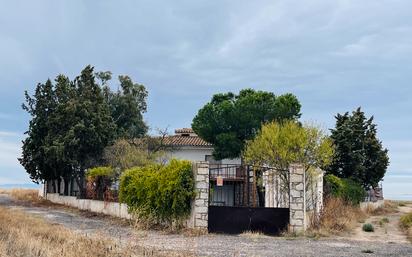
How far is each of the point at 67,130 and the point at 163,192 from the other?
58.7ft

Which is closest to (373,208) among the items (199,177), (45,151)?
(199,177)

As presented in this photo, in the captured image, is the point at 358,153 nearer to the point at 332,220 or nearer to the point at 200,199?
the point at 332,220

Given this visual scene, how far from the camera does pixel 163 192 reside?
53.9ft

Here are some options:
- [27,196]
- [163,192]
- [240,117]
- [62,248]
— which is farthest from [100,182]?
[27,196]

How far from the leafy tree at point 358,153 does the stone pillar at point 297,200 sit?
1703 centimetres

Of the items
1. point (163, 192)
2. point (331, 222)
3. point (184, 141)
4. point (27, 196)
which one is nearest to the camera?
point (163, 192)

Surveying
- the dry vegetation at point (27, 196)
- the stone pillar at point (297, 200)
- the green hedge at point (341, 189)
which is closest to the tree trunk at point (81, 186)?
the dry vegetation at point (27, 196)

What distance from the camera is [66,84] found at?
35.8m

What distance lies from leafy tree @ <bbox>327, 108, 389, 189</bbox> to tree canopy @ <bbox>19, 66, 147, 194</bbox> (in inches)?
650

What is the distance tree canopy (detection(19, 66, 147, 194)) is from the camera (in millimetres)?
31531

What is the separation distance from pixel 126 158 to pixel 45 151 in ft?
19.3

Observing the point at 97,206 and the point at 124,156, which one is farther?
the point at 124,156

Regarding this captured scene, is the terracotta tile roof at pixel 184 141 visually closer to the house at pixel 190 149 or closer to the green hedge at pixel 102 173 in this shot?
the house at pixel 190 149

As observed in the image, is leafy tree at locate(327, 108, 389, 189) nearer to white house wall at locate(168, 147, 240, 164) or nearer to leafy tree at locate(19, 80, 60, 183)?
white house wall at locate(168, 147, 240, 164)
